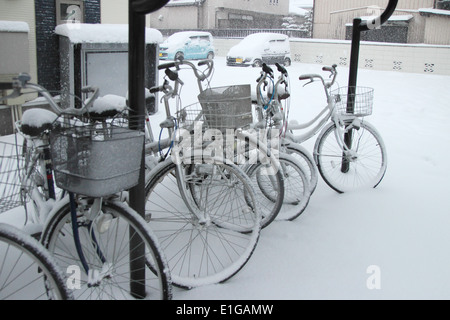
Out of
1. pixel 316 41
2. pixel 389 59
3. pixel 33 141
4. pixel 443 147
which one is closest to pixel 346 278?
pixel 33 141

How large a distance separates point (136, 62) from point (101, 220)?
734 millimetres

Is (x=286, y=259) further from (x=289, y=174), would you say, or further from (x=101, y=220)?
(x=101, y=220)

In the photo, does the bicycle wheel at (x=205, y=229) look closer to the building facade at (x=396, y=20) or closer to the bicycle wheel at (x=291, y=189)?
the bicycle wheel at (x=291, y=189)

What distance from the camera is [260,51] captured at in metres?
15.6

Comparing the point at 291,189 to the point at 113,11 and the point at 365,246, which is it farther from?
the point at 113,11

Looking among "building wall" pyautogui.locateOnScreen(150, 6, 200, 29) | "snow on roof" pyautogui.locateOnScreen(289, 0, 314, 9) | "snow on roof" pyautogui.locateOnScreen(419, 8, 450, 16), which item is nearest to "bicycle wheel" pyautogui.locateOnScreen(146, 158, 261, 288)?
"snow on roof" pyautogui.locateOnScreen(419, 8, 450, 16)

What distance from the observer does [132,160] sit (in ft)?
6.05

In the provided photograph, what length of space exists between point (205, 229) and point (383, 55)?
1516cm

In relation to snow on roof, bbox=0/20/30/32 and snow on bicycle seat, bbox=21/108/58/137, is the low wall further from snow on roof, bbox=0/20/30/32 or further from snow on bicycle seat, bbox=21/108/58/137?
snow on bicycle seat, bbox=21/108/58/137

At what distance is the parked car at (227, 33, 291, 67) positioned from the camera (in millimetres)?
15336

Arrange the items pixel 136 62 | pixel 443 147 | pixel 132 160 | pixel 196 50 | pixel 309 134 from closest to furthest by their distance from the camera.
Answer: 1. pixel 132 160
2. pixel 136 62
3. pixel 309 134
4. pixel 443 147
5. pixel 196 50

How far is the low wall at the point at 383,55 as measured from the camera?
14898 millimetres

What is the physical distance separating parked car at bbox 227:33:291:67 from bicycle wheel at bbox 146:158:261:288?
12.6 metres

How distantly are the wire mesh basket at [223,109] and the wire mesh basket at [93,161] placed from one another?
0.70m
